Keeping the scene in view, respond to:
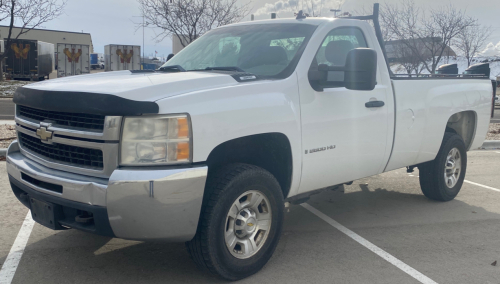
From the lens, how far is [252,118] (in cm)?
347

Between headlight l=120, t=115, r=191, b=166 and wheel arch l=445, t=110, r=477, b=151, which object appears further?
wheel arch l=445, t=110, r=477, b=151

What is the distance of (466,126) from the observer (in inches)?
250

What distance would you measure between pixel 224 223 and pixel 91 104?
117cm

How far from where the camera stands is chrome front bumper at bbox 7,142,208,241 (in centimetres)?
297

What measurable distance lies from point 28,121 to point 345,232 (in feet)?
9.86

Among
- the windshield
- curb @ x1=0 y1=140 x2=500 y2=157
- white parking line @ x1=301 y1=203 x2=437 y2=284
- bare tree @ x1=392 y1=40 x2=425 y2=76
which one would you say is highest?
bare tree @ x1=392 y1=40 x2=425 y2=76

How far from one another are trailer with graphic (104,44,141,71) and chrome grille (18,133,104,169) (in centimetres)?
2688

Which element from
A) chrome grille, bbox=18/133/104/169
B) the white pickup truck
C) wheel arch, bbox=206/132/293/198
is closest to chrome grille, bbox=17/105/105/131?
the white pickup truck

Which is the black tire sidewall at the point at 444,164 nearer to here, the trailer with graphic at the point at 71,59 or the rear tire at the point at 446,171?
the rear tire at the point at 446,171

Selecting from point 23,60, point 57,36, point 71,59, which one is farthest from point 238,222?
point 57,36

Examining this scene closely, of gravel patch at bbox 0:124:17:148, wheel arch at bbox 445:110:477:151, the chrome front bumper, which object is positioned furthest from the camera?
gravel patch at bbox 0:124:17:148

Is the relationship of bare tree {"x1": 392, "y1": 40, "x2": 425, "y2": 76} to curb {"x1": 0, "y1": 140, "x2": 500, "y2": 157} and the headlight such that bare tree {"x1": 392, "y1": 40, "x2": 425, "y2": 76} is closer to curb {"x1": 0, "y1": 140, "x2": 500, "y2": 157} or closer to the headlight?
curb {"x1": 0, "y1": 140, "x2": 500, "y2": 157}

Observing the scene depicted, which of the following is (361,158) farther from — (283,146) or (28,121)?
(28,121)

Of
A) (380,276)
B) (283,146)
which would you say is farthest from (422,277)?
(283,146)
